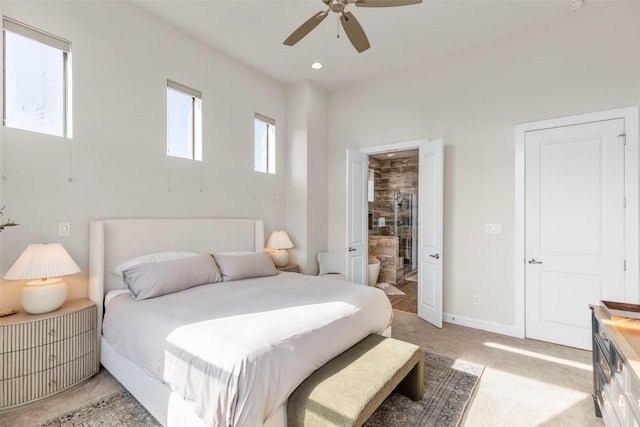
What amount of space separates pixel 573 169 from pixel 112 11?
4696 mm

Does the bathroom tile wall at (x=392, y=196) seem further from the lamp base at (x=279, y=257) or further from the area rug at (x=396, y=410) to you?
the area rug at (x=396, y=410)

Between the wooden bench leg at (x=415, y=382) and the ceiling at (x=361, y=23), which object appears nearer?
the wooden bench leg at (x=415, y=382)

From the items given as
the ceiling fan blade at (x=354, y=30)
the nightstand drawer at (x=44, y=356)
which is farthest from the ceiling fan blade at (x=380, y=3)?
the nightstand drawer at (x=44, y=356)

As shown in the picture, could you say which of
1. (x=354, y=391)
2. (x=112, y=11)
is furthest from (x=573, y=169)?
(x=112, y=11)

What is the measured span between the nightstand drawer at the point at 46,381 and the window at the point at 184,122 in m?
2.05

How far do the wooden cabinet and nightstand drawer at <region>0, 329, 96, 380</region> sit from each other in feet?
10.6

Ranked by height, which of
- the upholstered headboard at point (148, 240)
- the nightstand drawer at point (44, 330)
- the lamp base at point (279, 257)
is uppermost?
the upholstered headboard at point (148, 240)

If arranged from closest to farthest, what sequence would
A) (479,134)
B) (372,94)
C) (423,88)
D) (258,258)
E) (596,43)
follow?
1. (596,43)
2. (258,258)
3. (479,134)
4. (423,88)
5. (372,94)

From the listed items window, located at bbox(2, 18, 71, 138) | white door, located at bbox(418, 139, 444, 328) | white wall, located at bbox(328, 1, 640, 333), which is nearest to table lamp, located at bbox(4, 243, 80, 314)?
window, located at bbox(2, 18, 71, 138)

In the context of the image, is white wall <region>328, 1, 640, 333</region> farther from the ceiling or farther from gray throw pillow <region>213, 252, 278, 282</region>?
gray throw pillow <region>213, 252, 278, 282</region>

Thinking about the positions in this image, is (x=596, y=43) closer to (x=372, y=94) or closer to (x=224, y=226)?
(x=372, y=94)

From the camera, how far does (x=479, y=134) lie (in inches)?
139

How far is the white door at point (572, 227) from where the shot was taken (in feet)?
9.20

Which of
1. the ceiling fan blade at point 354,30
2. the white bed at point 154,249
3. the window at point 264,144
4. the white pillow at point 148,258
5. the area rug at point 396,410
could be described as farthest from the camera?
the window at point 264,144
